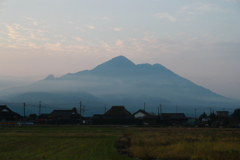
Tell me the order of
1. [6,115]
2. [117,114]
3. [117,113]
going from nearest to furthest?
[6,115] → [117,114] → [117,113]

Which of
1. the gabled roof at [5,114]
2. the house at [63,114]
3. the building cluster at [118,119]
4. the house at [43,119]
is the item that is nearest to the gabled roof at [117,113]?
the building cluster at [118,119]

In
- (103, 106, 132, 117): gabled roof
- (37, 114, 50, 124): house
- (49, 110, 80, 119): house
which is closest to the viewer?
(37, 114, 50, 124): house

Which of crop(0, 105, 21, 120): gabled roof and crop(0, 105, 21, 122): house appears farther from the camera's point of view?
crop(0, 105, 21, 120): gabled roof

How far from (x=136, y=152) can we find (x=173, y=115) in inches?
2965

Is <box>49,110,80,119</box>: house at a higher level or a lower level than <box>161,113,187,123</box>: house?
higher

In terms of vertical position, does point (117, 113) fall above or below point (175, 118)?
above

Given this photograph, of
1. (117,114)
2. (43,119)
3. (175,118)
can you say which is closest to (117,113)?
(117,114)

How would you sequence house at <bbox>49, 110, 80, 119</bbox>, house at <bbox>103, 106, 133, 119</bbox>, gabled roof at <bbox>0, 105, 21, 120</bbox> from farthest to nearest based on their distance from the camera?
house at <bbox>49, 110, 80, 119</bbox>, house at <bbox>103, 106, 133, 119</bbox>, gabled roof at <bbox>0, 105, 21, 120</bbox>

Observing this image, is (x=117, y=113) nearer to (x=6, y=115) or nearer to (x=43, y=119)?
(x=43, y=119)

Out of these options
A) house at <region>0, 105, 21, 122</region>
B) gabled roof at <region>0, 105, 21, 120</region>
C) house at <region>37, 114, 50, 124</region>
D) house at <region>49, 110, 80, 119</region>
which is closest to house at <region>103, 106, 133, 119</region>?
house at <region>49, 110, 80, 119</region>

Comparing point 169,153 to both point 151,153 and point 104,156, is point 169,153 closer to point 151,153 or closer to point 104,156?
point 151,153

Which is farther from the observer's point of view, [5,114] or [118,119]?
[5,114]

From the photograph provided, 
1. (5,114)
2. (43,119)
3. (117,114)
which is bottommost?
(43,119)

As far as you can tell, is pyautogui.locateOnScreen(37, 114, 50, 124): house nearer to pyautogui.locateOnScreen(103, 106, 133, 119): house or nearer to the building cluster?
A: the building cluster
